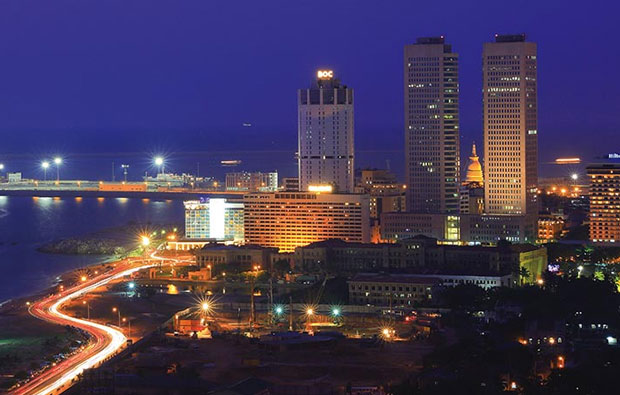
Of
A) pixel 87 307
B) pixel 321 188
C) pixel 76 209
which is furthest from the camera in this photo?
pixel 76 209

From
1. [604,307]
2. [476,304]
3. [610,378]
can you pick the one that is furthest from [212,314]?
[610,378]

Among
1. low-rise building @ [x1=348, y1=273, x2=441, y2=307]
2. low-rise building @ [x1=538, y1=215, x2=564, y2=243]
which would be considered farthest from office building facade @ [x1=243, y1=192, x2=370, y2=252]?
low-rise building @ [x1=348, y1=273, x2=441, y2=307]

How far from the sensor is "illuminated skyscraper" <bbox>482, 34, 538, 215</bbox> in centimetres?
3841

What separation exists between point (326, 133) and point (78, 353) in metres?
16.3

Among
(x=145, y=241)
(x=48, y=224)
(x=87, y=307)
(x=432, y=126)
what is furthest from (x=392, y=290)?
(x=48, y=224)

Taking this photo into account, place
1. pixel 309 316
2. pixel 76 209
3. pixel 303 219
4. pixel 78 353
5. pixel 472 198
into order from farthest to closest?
pixel 76 209
pixel 472 198
pixel 303 219
pixel 309 316
pixel 78 353

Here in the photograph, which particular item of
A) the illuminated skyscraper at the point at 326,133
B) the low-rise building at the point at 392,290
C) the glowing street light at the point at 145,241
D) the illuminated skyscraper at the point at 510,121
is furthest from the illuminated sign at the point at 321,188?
the low-rise building at the point at 392,290

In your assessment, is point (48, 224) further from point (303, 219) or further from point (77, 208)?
point (303, 219)

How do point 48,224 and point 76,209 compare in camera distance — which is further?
point 76,209

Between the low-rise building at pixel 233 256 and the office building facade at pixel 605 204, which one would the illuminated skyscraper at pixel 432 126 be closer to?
the office building facade at pixel 605 204

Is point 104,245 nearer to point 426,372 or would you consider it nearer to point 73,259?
point 73,259

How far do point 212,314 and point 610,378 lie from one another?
10.5 m

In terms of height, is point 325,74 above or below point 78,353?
above

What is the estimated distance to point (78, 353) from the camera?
25.3m
